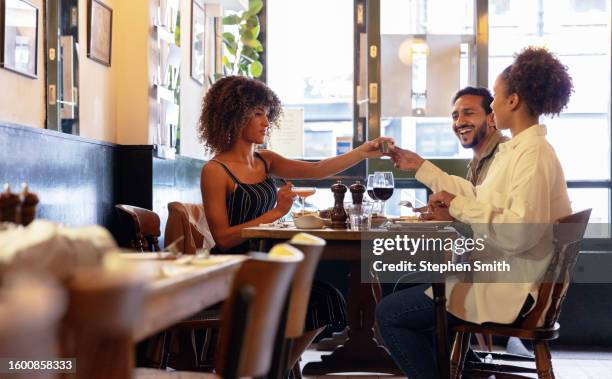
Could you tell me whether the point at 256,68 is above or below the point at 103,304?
above

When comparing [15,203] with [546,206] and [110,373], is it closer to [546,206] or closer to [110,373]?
[110,373]

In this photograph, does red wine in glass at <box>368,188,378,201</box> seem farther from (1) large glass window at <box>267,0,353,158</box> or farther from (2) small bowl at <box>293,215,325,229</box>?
(1) large glass window at <box>267,0,353,158</box>

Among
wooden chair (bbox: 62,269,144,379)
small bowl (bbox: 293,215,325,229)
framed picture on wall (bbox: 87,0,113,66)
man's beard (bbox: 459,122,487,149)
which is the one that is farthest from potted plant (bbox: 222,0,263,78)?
wooden chair (bbox: 62,269,144,379)

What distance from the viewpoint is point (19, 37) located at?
10.7ft

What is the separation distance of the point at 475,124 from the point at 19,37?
232 cm

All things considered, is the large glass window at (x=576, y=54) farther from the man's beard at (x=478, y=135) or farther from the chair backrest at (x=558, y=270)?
the chair backrest at (x=558, y=270)

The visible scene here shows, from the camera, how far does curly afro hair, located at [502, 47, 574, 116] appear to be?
316 centimetres

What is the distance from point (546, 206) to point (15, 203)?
1.80m

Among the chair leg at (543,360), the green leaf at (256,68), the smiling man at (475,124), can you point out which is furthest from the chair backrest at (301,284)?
the green leaf at (256,68)

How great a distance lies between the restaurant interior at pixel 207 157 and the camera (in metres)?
1.45

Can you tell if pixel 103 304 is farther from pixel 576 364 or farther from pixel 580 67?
pixel 580 67

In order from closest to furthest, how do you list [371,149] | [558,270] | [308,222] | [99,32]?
[558,270], [308,222], [99,32], [371,149]

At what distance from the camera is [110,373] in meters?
2.12

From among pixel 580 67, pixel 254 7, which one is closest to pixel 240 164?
pixel 254 7
